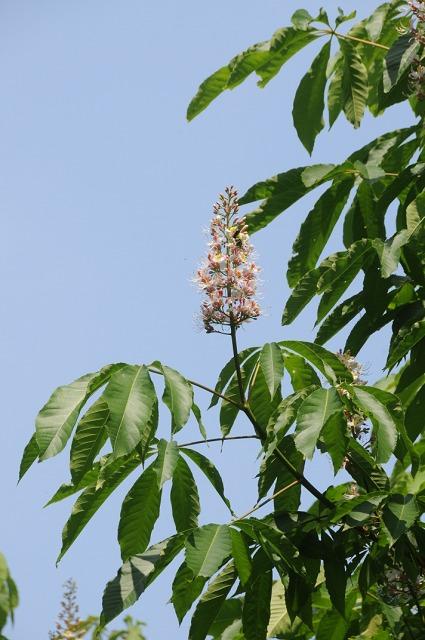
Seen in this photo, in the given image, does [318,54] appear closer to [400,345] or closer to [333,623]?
[400,345]

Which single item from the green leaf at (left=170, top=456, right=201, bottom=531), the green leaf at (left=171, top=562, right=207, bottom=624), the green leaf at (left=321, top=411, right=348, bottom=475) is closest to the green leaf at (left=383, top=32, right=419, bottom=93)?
the green leaf at (left=321, top=411, right=348, bottom=475)

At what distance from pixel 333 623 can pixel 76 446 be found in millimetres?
1143

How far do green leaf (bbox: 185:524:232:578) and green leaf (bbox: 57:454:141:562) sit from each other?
34 cm

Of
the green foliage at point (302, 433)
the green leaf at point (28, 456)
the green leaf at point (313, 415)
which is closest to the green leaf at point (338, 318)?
the green foliage at point (302, 433)

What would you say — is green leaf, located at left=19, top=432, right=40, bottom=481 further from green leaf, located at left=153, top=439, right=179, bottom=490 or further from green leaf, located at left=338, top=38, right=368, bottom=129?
green leaf, located at left=338, top=38, right=368, bottom=129

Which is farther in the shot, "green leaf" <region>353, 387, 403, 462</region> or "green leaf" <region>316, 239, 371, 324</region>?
"green leaf" <region>316, 239, 371, 324</region>

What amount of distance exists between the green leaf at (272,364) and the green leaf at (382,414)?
0.22m

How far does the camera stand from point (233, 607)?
361cm

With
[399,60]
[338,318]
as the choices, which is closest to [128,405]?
[338,318]

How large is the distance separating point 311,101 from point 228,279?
126 cm

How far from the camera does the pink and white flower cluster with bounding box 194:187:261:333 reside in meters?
2.78

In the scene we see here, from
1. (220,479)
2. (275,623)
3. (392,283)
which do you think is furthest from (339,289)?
(275,623)

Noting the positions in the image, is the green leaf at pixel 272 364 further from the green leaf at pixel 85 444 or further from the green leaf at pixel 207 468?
the green leaf at pixel 85 444

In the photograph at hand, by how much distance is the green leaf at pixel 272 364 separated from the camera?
8.50 feet
